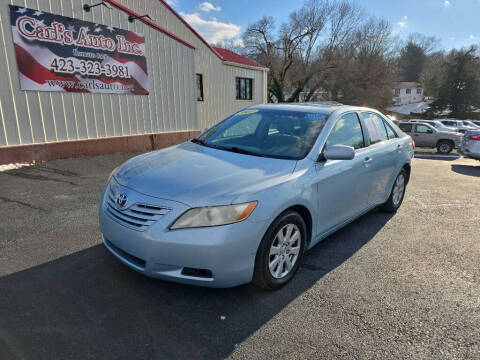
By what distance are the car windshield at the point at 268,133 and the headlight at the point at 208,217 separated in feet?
3.27

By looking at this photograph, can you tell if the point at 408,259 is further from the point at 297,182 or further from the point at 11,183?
the point at 11,183

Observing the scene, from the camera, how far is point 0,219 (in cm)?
437

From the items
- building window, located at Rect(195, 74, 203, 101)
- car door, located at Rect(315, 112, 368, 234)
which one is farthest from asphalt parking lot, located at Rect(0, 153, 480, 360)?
building window, located at Rect(195, 74, 203, 101)

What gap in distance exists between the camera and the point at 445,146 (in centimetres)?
1642

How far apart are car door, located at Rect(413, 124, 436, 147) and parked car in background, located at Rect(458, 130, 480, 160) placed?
5202 millimetres

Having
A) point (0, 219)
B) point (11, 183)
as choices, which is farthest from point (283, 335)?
point (11, 183)

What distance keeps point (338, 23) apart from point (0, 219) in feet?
151

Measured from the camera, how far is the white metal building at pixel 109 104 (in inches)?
292

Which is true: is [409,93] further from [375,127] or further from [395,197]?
[375,127]

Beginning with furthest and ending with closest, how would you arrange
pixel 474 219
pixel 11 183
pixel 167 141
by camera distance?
1. pixel 167 141
2. pixel 11 183
3. pixel 474 219

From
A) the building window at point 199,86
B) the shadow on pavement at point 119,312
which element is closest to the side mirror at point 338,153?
the shadow on pavement at point 119,312

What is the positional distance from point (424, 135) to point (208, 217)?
17.8m

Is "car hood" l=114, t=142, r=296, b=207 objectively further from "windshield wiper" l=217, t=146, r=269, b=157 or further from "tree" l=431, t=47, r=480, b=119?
"tree" l=431, t=47, r=480, b=119

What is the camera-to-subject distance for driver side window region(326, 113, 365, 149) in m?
3.51
